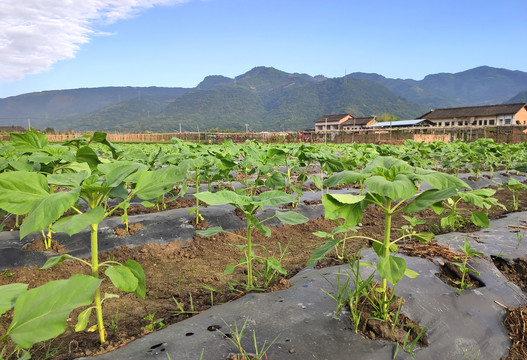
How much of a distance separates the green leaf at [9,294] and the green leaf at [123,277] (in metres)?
0.44

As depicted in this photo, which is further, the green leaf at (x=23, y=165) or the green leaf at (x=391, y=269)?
the green leaf at (x=23, y=165)

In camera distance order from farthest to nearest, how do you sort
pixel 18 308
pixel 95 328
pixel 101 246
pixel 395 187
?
pixel 101 246 < pixel 95 328 < pixel 395 187 < pixel 18 308

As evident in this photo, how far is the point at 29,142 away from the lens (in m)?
2.75

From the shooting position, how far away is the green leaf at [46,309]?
2.85ft

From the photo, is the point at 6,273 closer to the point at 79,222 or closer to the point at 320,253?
the point at 79,222

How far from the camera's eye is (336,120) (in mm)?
63781

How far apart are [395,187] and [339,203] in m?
0.31

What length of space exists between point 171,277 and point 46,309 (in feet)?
6.48

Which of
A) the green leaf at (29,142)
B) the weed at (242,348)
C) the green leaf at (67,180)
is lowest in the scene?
the weed at (242,348)

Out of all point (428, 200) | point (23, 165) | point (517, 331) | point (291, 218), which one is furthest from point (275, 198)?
point (23, 165)

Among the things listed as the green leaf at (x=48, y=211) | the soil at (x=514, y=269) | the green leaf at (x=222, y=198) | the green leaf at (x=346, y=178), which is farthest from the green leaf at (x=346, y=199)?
the soil at (x=514, y=269)

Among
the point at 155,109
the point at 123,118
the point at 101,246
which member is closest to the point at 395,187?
the point at 101,246

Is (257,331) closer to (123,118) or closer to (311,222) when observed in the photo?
(311,222)

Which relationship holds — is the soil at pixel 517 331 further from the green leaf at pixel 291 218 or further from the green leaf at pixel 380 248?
the green leaf at pixel 291 218
